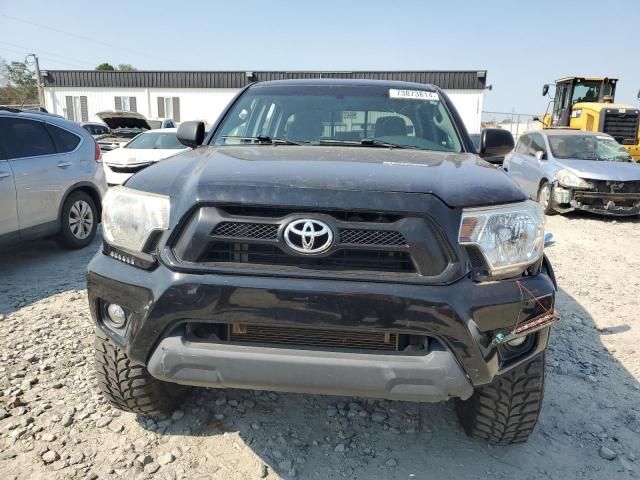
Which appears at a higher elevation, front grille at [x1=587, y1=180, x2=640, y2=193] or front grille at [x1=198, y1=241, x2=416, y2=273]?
front grille at [x1=198, y1=241, x2=416, y2=273]

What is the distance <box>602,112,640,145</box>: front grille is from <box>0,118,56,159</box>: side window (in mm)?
14033

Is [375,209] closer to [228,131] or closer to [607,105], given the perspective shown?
[228,131]

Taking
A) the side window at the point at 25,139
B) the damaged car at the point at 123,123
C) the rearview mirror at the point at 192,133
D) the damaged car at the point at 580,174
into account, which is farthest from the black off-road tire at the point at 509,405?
the damaged car at the point at 123,123

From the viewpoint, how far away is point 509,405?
7.63 ft

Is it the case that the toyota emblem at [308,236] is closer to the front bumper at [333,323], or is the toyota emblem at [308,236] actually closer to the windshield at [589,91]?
the front bumper at [333,323]

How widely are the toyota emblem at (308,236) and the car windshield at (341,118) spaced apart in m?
1.20

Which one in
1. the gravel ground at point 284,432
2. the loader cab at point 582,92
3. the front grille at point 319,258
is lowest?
the gravel ground at point 284,432

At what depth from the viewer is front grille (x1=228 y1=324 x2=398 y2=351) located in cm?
201

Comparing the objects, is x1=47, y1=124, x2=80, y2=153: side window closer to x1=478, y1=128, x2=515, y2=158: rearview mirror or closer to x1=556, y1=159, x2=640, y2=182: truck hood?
x1=478, y1=128, x2=515, y2=158: rearview mirror

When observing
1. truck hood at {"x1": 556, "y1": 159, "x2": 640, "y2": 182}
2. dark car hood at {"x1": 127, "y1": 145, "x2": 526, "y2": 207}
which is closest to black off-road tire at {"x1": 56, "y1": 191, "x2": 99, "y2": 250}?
dark car hood at {"x1": 127, "y1": 145, "x2": 526, "y2": 207}

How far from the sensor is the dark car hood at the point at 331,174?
204cm

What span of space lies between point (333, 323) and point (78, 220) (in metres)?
5.05

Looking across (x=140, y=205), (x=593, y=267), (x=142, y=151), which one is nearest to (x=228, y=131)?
(x=140, y=205)

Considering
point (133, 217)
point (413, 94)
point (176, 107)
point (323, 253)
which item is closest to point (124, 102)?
point (176, 107)
